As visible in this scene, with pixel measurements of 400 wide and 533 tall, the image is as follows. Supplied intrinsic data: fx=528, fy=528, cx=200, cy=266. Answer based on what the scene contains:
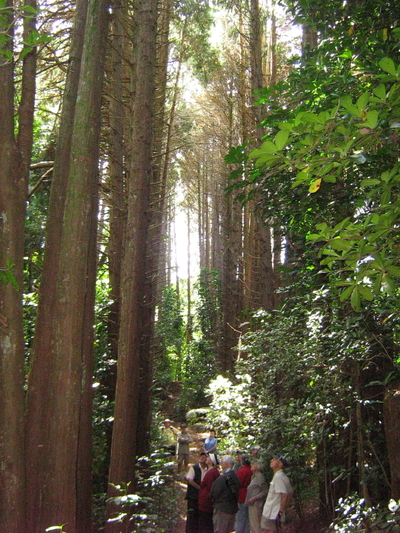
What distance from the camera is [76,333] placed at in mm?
5297

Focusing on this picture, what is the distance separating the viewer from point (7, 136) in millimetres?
5352

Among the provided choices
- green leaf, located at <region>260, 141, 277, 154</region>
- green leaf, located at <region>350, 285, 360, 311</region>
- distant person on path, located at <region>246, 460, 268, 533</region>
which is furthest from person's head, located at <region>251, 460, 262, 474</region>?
green leaf, located at <region>260, 141, 277, 154</region>

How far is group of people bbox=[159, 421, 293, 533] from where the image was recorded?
7234mm

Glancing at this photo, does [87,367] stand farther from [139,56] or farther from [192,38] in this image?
[192,38]

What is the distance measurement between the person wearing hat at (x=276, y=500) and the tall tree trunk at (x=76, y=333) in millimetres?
2713

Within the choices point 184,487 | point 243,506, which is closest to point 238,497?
point 243,506

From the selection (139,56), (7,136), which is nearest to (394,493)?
(7,136)

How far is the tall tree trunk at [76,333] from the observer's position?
5.07 m

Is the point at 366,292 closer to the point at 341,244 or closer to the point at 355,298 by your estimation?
the point at 355,298

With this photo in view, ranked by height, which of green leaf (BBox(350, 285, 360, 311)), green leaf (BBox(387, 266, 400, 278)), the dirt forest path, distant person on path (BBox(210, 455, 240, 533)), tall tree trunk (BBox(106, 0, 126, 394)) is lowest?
the dirt forest path

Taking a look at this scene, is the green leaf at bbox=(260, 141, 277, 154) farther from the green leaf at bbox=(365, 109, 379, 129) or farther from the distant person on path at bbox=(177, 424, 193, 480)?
the distant person on path at bbox=(177, 424, 193, 480)

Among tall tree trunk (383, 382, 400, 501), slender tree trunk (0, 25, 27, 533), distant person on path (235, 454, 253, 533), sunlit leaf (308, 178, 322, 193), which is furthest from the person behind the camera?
distant person on path (235, 454, 253, 533)

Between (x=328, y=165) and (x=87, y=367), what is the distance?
4073mm

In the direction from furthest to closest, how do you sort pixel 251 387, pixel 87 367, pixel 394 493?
1. pixel 251 387
2. pixel 87 367
3. pixel 394 493
